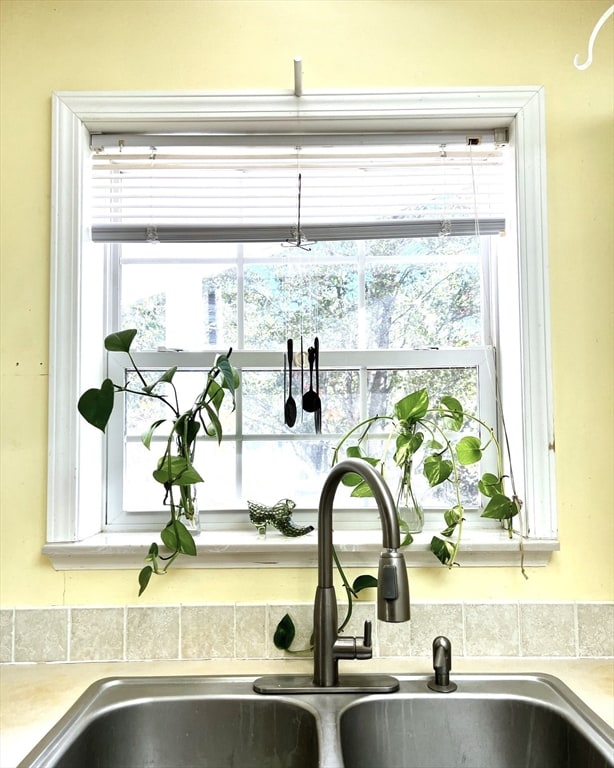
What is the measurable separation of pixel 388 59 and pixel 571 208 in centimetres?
57

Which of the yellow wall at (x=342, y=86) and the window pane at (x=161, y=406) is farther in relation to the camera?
the window pane at (x=161, y=406)

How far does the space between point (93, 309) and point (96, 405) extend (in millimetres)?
329

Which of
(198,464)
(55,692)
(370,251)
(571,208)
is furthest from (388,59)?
(55,692)

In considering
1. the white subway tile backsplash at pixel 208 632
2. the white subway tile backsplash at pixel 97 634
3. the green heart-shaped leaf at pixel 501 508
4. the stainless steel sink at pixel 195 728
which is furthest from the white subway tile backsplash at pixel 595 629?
the white subway tile backsplash at pixel 97 634

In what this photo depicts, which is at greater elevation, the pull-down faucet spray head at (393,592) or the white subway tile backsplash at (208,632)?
the pull-down faucet spray head at (393,592)

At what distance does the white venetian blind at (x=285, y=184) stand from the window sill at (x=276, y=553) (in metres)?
0.74

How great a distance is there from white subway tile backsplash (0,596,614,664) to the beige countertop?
2 cm

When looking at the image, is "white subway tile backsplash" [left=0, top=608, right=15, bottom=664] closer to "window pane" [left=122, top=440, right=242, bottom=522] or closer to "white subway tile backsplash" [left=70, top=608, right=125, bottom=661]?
"white subway tile backsplash" [left=70, top=608, right=125, bottom=661]

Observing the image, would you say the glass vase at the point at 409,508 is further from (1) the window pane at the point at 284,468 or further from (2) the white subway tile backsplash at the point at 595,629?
(2) the white subway tile backsplash at the point at 595,629

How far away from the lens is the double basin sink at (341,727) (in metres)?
1.05

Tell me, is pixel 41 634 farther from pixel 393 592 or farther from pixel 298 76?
pixel 298 76

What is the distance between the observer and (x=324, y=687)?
3.58ft

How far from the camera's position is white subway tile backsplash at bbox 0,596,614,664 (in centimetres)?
126

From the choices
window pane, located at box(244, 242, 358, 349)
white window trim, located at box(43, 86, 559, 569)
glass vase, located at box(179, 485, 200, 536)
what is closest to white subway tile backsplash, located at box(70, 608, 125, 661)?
white window trim, located at box(43, 86, 559, 569)
